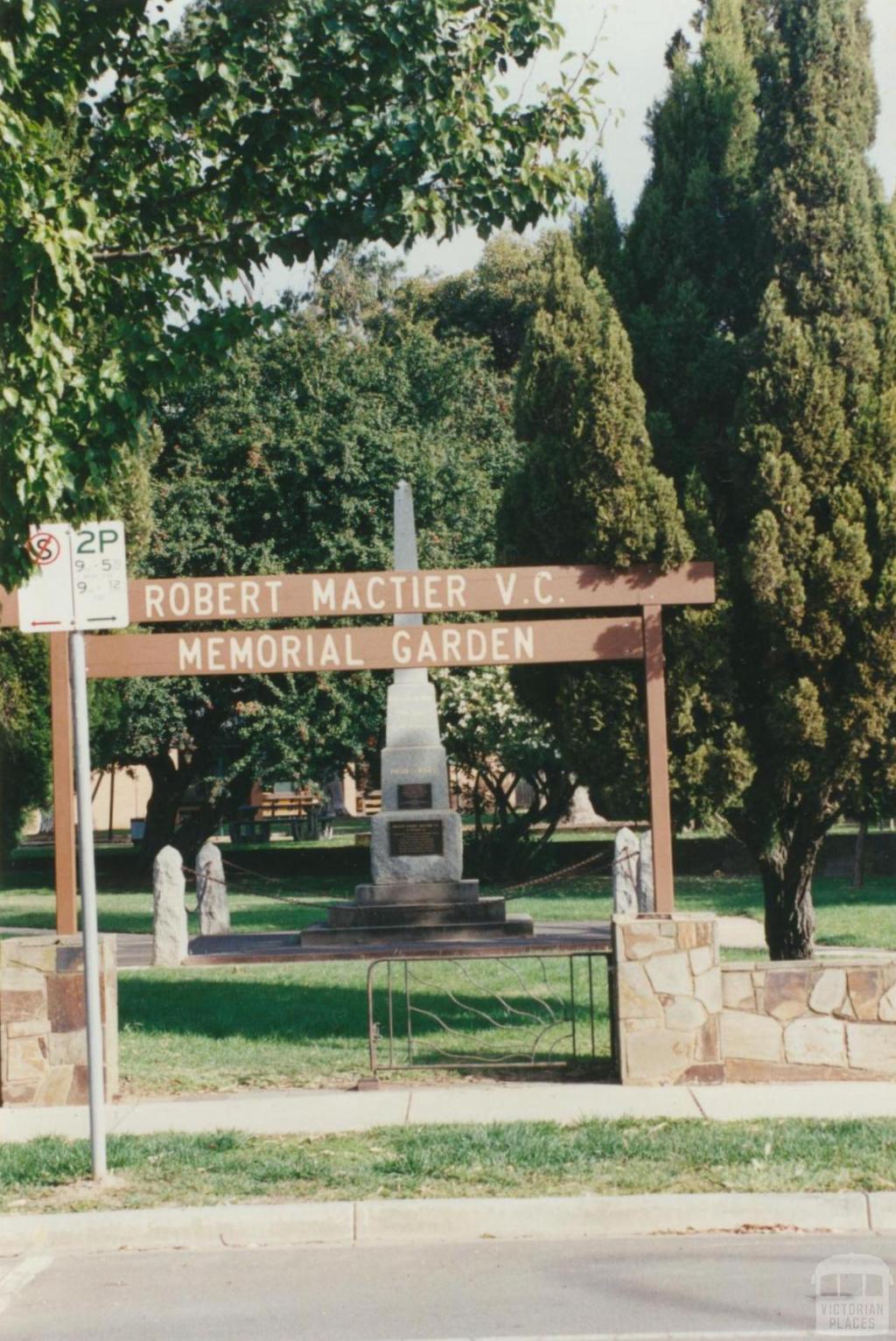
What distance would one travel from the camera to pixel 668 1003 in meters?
9.27

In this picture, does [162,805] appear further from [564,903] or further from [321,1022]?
[321,1022]

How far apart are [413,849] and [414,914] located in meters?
1.09

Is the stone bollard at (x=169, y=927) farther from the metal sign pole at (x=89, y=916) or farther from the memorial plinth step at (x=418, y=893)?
A: the metal sign pole at (x=89, y=916)

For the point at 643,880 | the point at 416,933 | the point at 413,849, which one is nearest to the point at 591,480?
the point at 643,880

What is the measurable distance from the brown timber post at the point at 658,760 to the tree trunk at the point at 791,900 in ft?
6.97

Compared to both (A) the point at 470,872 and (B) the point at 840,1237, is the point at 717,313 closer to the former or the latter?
(B) the point at 840,1237

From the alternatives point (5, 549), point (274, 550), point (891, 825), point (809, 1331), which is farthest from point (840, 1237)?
point (891, 825)

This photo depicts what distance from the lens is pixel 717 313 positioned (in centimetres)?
1201

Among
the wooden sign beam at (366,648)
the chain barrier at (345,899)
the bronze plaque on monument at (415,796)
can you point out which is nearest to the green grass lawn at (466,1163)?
the wooden sign beam at (366,648)

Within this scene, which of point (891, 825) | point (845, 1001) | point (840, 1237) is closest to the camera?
point (840, 1237)

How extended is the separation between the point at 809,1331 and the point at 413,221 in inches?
276

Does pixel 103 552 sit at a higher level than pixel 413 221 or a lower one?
lower

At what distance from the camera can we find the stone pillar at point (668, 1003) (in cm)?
923

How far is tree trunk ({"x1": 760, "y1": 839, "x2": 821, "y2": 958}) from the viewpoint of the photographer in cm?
1172
